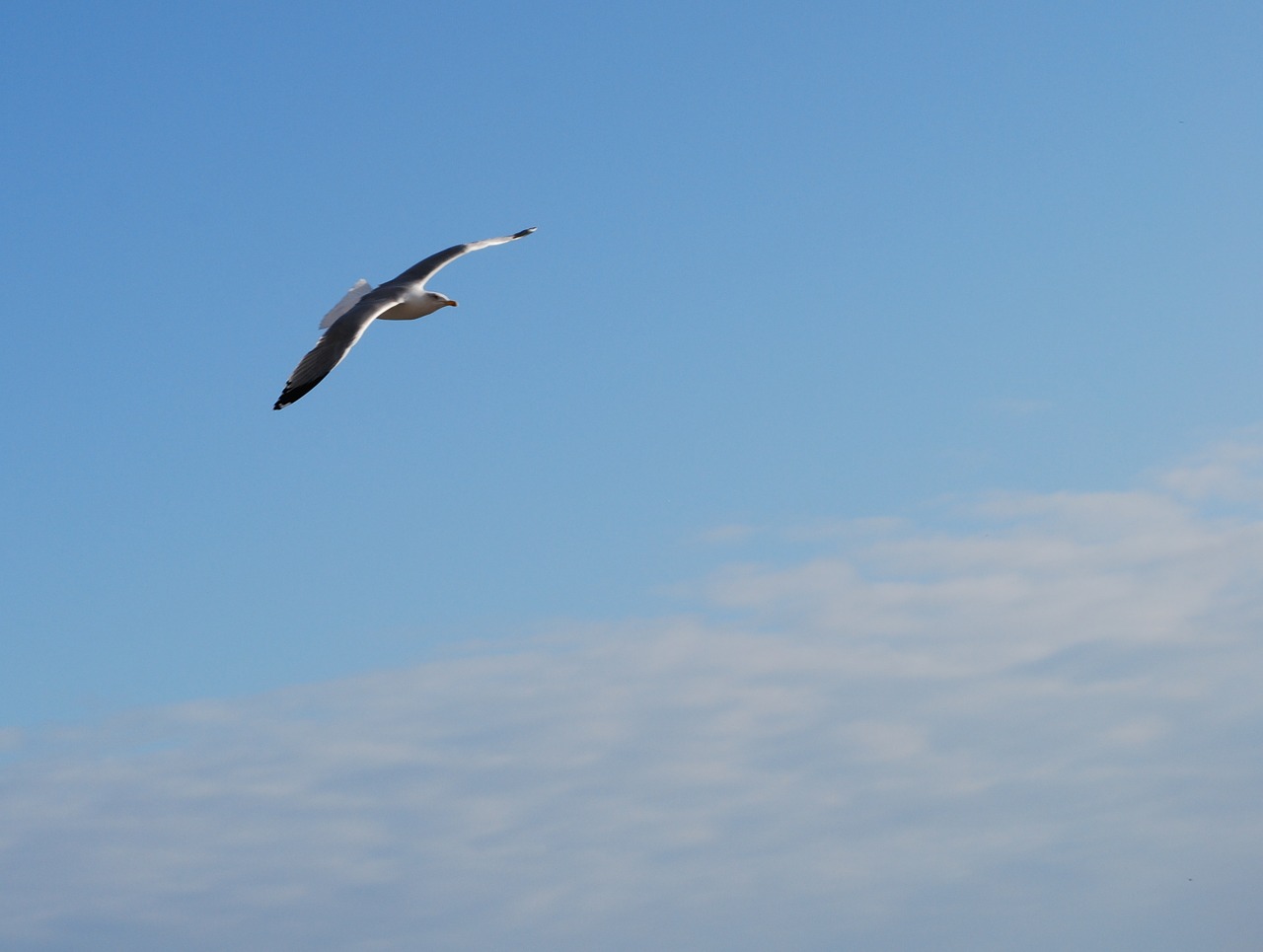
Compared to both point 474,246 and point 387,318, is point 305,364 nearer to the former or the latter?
point 387,318

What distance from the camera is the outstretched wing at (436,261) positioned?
33.0 m

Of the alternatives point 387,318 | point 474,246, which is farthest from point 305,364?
point 474,246

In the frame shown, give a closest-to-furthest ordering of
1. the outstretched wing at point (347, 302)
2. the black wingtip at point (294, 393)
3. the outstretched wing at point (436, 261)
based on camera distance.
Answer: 1. the black wingtip at point (294, 393)
2. the outstretched wing at point (347, 302)
3. the outstretched wing at point (436, 261)

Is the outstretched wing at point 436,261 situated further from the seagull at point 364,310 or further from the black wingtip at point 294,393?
the black wingtip at point 294,393

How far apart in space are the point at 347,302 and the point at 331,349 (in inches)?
159

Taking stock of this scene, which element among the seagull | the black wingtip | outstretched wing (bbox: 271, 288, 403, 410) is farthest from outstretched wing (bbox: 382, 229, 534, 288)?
the black wingtip

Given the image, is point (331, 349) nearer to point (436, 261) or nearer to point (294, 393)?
point (294, 393)

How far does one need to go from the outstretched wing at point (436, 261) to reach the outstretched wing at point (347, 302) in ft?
1.39

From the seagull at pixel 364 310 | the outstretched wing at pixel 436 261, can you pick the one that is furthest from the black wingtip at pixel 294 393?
the outstretched wing at pixel 436 261

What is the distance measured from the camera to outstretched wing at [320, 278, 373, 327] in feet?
95.6

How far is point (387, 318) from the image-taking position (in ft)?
102

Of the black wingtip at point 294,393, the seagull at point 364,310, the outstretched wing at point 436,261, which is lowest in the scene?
the black wingtip at point 294,393

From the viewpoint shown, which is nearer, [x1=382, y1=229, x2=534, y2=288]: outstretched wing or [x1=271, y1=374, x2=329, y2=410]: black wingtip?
[x1=271, y1=374, x2=329, y2=410]: black wingtip

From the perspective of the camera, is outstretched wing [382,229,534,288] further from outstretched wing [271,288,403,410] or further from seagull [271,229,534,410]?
outstretched wing [271,288,403,410]
